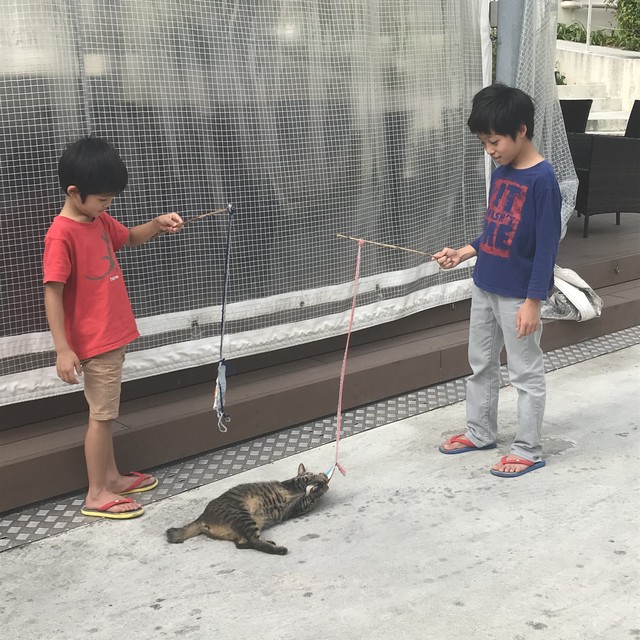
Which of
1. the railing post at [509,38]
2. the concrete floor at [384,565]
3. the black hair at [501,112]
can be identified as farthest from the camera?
the railing post at [509,38]

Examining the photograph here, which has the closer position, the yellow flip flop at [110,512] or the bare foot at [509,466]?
the yellow flip flop at [110,512]

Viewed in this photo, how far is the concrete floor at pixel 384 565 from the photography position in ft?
7.96

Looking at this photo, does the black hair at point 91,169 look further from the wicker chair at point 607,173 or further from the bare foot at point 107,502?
the wicker chair at point 607,173

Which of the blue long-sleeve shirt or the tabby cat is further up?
the blue long-sleeve shirt

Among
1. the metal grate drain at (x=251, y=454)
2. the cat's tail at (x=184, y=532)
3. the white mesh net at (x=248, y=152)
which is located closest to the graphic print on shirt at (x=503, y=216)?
the white mesh net at (x=248, y=152)

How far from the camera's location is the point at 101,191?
9.48ft

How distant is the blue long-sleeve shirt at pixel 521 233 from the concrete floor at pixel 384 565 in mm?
754

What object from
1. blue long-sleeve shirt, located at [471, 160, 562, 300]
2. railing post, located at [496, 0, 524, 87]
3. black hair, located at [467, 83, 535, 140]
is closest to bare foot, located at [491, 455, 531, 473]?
blue long-sleeve shirt, located at [471, 160, 562, 300]

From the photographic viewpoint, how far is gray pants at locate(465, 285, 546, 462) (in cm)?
342

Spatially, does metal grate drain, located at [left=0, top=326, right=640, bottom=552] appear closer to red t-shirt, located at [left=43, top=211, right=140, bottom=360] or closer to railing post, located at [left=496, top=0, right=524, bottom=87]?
red t-shirt, located at [left=43, top=211, right=140, bottom=360]

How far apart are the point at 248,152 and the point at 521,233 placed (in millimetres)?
1222

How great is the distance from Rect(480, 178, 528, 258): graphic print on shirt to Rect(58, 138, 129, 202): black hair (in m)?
1.41

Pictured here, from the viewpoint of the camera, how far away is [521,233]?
3285 mm

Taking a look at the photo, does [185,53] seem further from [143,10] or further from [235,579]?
[235,579]
